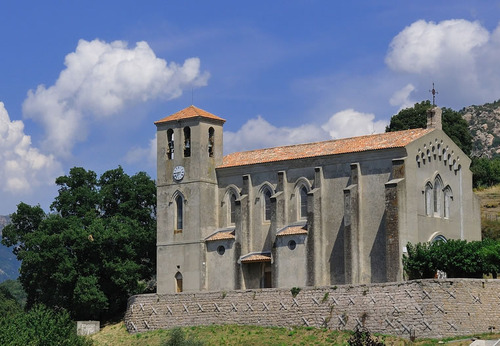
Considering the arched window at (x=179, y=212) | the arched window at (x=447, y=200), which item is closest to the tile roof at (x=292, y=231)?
the arched window at (x=179, y=212)

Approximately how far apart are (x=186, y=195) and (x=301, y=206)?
8422mm

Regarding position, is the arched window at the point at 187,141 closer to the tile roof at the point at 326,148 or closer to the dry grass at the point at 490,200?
the tile roof at the point at 326,148

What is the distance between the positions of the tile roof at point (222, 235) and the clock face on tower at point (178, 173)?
4.71 m

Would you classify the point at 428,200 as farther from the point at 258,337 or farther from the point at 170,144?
the point at 170,144

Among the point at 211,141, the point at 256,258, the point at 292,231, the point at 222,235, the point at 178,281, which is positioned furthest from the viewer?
the point at 211,141

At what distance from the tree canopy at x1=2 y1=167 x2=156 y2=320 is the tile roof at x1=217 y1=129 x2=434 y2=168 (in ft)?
30.2

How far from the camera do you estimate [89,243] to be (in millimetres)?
71188

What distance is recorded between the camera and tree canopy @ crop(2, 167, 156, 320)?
7094cm

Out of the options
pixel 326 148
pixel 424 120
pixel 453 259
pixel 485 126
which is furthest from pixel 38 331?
pixel 485 126

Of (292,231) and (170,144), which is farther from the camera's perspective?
(170,144)

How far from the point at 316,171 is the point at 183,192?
10232 millimetres

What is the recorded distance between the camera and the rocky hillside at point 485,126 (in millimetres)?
172625

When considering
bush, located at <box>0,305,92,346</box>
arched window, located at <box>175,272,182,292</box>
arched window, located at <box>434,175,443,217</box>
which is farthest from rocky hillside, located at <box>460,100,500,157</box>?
bush, located at <box>0,305,92,346</box>

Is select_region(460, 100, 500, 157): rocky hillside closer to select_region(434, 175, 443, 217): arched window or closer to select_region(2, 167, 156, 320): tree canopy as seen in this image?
select_region(2, 167, 156, 320): tree canopy
